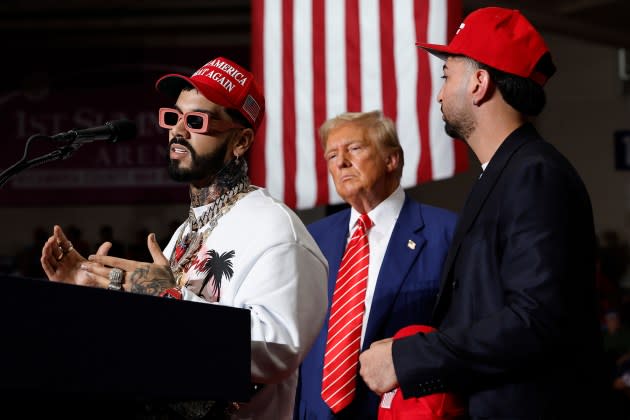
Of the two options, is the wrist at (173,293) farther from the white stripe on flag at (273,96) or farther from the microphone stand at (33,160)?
the white stripe on flag at (273,96)

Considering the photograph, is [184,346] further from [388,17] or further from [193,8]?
[193,8]

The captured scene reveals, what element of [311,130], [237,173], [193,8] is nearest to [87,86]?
[193,8]

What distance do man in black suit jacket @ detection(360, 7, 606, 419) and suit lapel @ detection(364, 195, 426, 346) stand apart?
0.89 meters

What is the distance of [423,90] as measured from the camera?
3598mm

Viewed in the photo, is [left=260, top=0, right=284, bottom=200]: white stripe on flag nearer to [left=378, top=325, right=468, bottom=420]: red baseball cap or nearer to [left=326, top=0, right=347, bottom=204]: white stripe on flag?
[left=326, top=0, right=347, bottom=204]: white stripe on flag

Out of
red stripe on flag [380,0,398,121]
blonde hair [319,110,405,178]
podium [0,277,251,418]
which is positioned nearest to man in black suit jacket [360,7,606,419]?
podium [0,277,251,418]

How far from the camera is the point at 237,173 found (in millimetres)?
2199

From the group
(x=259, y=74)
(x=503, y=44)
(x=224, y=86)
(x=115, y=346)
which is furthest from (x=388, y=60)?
(x=115, y=346)

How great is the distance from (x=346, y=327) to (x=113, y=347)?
1532 mm

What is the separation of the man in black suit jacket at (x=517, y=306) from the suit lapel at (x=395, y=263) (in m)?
0.89

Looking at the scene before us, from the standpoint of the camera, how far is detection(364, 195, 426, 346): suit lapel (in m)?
2.66

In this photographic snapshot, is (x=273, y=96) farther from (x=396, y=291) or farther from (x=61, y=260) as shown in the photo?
(x=61, y=260)

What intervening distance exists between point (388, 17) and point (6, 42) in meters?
6.81

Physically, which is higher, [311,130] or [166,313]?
[311,130]
